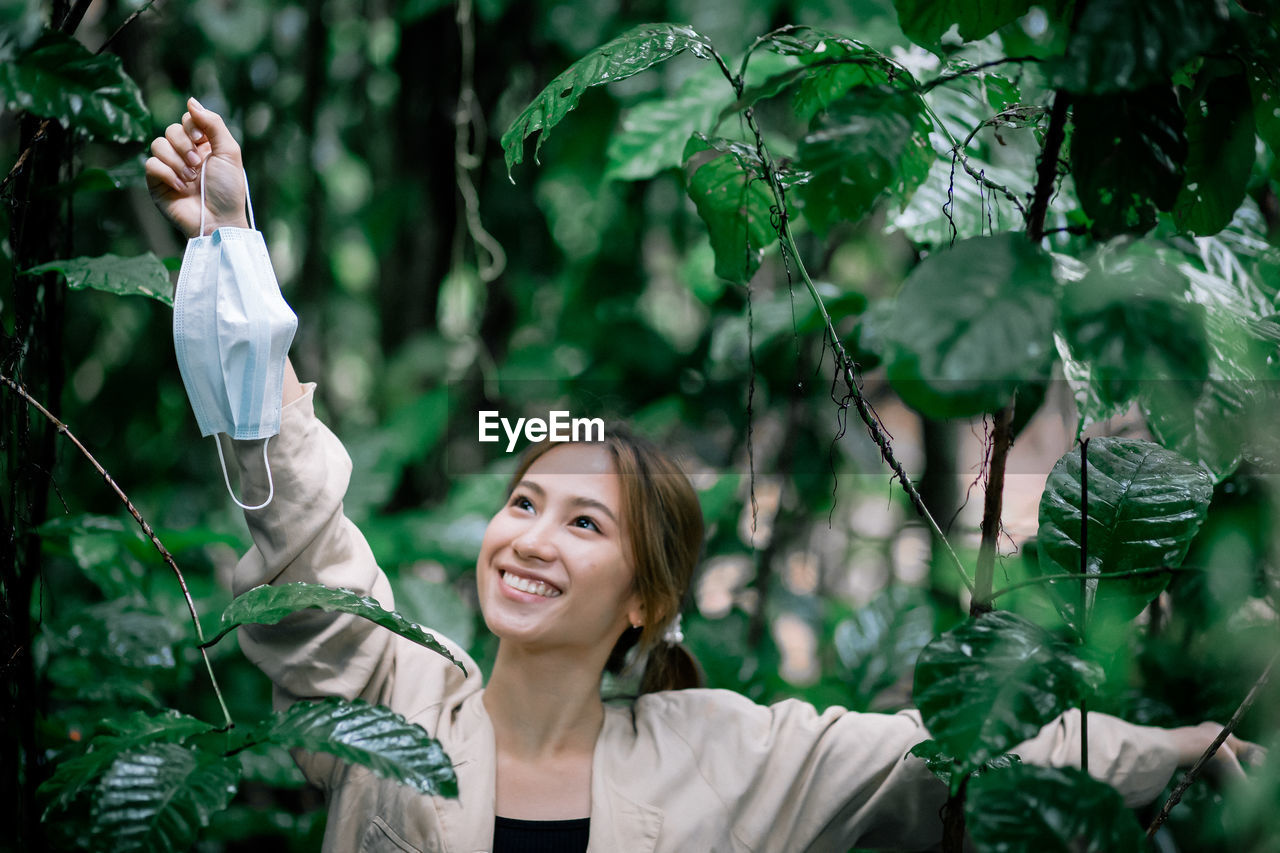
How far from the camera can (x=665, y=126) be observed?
1.45m

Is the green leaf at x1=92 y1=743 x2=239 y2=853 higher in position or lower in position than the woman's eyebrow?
lower

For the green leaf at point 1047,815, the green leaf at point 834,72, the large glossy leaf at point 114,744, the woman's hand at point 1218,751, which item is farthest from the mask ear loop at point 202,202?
the woman's hand at point 1218,751

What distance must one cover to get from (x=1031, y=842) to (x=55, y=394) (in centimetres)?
95

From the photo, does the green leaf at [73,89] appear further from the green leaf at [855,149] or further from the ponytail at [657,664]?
the ponytail at [657,664]

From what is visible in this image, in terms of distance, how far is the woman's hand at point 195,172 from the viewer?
0.81 meters

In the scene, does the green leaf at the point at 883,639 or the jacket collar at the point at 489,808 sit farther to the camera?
the green leaf at the point at 883,639

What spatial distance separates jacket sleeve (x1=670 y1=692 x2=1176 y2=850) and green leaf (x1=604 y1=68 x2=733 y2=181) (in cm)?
81

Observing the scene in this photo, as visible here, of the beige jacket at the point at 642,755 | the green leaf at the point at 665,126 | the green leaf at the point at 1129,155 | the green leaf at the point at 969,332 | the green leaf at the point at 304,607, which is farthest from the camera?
the green leaf at the point at 665,126

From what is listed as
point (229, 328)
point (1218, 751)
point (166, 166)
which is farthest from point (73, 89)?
point (1218, 751)

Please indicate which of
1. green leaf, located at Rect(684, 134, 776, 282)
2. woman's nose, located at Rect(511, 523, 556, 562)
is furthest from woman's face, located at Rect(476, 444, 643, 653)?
green leaf, located at Rect(684, 134, 776, 282)

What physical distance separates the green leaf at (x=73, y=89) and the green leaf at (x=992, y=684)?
73 centimetres

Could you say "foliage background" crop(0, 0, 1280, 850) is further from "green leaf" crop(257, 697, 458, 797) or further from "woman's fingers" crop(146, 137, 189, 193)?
"green leaf" crop(257, 697, 458, 797)

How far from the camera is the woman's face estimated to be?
1027 millimetres

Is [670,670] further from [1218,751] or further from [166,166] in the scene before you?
[166,166]
